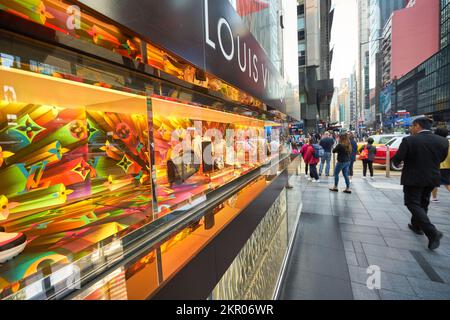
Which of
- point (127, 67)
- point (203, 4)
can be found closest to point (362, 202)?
point (203, 4)

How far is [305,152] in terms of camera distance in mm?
8219

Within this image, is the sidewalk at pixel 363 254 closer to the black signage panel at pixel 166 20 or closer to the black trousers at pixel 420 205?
the black trousers at pixel 420 205

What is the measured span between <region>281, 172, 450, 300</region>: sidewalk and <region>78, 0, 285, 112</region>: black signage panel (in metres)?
2.47

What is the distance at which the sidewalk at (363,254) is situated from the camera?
258 cm

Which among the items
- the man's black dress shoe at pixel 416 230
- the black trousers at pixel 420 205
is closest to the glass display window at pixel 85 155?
the black trousers at pixel 420 205

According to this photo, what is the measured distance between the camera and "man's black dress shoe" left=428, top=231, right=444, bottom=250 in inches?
123

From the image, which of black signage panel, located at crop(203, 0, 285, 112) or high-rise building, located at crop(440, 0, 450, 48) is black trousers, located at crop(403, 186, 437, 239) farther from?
high-rise building, located at crop(440, 0, 450, 48)

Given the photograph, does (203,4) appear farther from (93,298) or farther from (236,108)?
(93,298)

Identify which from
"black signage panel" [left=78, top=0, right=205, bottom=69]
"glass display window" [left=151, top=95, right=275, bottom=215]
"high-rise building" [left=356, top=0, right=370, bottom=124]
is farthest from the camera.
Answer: "high-rise building" [left=356, top=0, right=370, bottom=124]

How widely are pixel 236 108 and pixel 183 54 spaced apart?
1174mm

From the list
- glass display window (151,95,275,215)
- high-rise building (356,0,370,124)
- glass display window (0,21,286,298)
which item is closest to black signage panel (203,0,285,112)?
glass display window (0,21,286,298)

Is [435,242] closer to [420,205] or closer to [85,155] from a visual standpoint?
[420,205]

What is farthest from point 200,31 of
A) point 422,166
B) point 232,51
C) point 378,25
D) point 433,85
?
point 378,25

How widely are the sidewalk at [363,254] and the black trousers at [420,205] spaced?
12.9 inches
